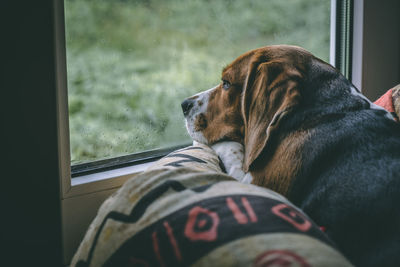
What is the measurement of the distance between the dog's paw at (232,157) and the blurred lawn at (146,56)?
38cm

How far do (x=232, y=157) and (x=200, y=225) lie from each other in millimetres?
670

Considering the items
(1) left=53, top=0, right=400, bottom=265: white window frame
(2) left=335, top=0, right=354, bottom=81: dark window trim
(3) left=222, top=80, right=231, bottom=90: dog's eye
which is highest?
(2) left=335, top=0, right=354, bottom=81: dark window trim

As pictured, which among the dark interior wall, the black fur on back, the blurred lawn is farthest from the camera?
the blurred lawn

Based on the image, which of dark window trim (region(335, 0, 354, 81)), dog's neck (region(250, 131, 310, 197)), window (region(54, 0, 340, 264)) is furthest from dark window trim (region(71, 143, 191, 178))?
dark window trim (region(335, 0, 354, 81))

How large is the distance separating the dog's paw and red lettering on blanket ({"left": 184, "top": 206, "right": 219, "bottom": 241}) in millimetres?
549

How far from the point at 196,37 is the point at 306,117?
77 cm

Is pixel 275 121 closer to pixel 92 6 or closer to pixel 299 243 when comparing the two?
pixel 299 243

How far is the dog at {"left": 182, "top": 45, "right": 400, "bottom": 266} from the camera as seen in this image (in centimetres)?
83

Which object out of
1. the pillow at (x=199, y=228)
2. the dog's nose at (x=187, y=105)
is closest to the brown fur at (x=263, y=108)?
the dog's nose at (x=187, y=105)

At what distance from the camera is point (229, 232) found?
572 mm

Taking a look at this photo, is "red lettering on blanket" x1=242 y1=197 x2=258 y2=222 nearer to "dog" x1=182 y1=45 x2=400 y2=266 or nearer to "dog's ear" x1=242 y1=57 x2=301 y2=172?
"dog" x1=182 y1=45 x2=400 y2=266

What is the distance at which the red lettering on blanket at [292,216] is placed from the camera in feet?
2.01

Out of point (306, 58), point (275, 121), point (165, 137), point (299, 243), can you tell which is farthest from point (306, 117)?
point (165, 137)

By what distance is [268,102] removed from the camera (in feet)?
3.69
